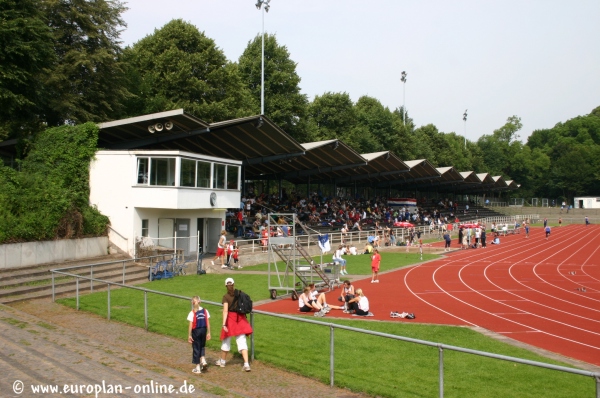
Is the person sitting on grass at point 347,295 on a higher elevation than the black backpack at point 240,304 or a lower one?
lower

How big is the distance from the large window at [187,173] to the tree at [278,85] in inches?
1222

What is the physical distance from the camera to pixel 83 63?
34.4 meters

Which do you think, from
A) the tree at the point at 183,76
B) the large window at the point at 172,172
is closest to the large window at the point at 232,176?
the large window at the point at 172,172

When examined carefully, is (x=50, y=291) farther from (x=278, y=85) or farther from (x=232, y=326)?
(x=278, y=85)

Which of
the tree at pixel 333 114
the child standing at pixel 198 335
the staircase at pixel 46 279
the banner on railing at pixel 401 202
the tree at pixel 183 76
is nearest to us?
the child standing at pixel 198 335

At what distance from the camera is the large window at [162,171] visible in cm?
2700

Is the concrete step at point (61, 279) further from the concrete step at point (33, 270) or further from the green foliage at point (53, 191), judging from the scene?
the green foliage at point (53, 191)

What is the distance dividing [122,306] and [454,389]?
10.4 m

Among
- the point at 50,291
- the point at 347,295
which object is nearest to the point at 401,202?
the point at 347,295

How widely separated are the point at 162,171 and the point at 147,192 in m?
1.26

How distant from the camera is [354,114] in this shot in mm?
73000

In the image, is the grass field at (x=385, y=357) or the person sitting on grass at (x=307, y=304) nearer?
the grass field at (x=385, y=357)

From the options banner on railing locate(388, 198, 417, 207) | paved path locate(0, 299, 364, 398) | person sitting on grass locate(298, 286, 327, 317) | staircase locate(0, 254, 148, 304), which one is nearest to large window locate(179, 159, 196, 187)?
staircase locate(0, 254, 148, 304)

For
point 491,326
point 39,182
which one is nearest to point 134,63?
point 39,182
